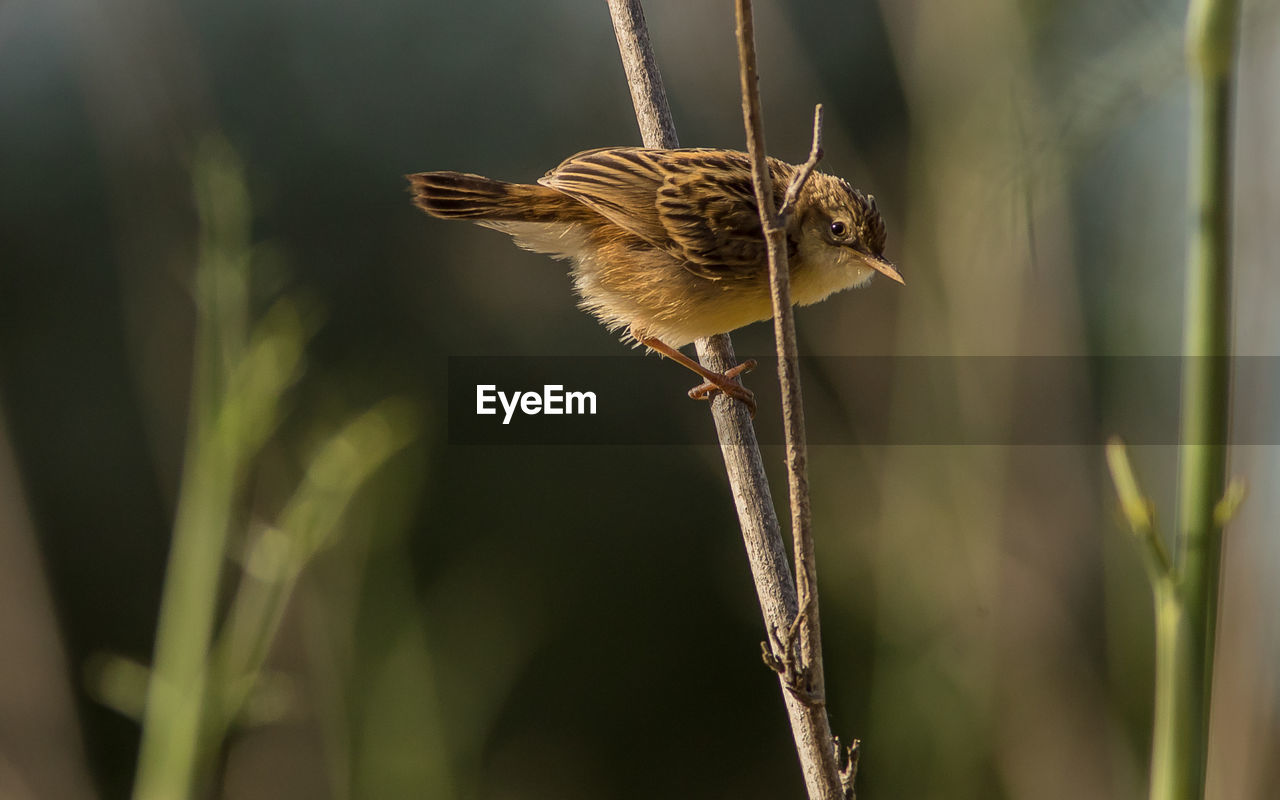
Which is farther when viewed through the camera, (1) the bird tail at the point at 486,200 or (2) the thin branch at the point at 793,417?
(1) the bird tail at the point at 486,200

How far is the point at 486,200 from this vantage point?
8.50 ft

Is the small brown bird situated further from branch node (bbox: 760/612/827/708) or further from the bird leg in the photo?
branch node (bbox: 760/612/827/708)

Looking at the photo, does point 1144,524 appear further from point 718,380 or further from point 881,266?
point 881,266

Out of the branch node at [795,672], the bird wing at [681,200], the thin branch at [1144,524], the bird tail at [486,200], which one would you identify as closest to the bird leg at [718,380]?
the bird wing at [681,200]

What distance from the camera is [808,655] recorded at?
1.31m

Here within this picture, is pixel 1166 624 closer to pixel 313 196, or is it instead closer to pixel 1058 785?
pixel 1058 785

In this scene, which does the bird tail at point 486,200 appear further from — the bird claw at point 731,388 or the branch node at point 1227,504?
the branch node at point 1227,504

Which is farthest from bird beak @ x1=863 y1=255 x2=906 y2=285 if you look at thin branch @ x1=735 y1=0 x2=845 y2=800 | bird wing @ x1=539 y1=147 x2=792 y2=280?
thin branch @ x1=735 y1=0 x2=845 y2=800

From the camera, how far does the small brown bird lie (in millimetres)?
2613

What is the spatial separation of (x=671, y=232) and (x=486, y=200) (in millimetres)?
497

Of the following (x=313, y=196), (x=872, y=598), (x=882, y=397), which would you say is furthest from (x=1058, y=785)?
(x=313, y=196)

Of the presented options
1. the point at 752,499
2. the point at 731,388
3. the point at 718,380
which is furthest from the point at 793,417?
the point at 718,380

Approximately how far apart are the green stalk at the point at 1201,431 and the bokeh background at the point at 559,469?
2.16ft

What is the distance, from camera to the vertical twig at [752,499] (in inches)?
52.5
